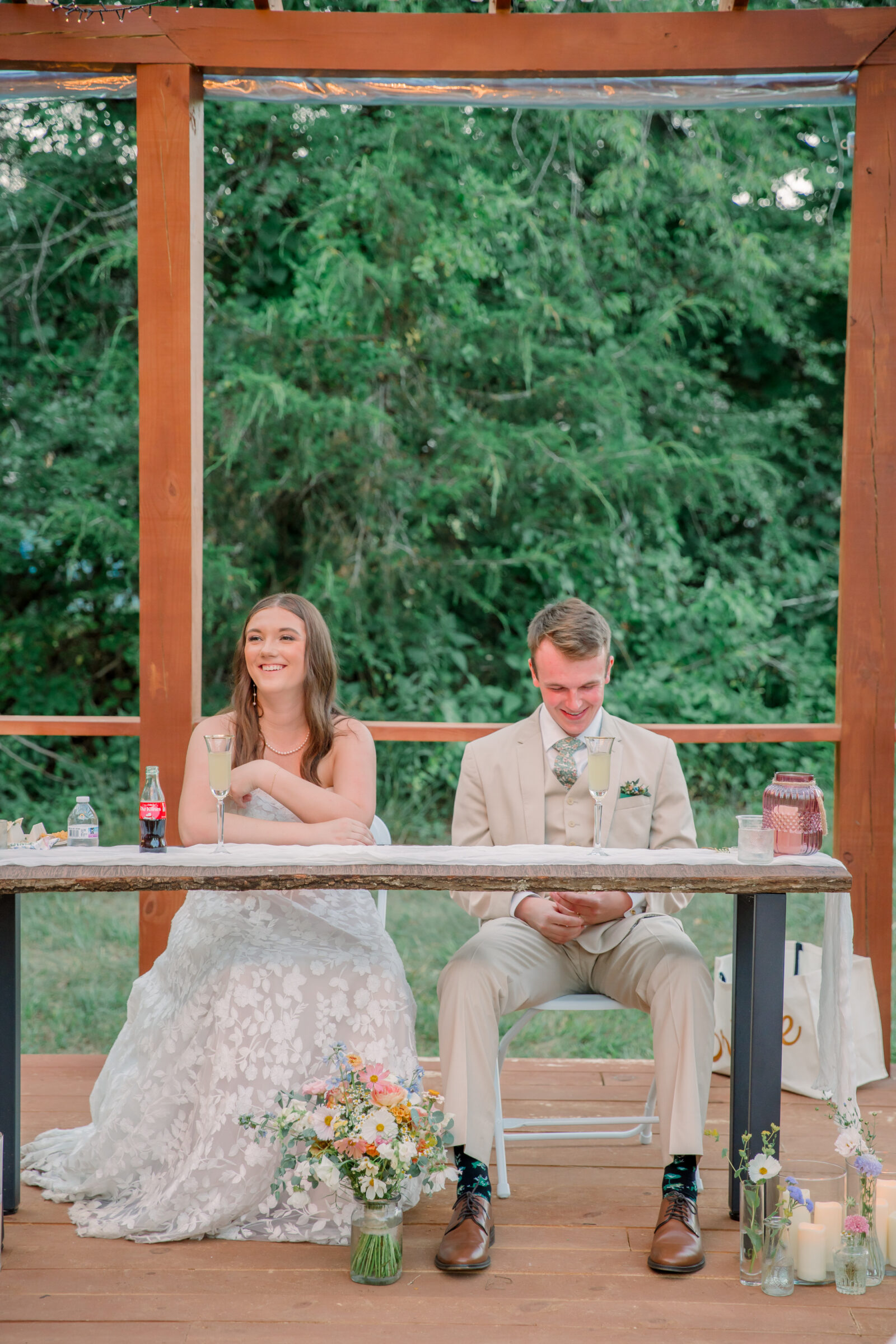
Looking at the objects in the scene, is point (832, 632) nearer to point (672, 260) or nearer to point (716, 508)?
point (716, 508)

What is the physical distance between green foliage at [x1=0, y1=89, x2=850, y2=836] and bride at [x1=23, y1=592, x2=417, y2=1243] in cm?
379

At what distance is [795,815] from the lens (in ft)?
9.08

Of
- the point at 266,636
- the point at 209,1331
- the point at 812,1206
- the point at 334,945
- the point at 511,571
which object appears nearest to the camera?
the point at 209,1331

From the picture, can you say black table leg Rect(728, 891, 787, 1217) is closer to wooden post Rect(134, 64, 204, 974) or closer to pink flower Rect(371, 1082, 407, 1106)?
pink flower Rect(371, 1082, 407, 1106)

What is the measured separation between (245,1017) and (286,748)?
28.6 inches

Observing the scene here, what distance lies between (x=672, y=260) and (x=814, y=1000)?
510cm

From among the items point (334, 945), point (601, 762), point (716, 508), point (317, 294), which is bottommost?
point (334, 945)

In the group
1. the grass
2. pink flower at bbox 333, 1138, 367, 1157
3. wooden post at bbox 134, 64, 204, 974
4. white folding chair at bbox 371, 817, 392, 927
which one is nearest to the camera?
pink flower at bbox 333, 1138, 367, 1157

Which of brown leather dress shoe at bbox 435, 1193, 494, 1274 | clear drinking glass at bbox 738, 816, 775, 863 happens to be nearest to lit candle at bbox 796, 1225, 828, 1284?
brown leather dress shoe at bbox 435, 1193, 494, 1274

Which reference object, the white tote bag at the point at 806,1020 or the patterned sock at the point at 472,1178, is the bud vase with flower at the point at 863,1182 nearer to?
the patterned sock at the point at 472,1178

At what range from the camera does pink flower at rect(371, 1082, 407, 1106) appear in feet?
8.17

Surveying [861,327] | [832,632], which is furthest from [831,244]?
[861,327]

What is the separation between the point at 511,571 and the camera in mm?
7352

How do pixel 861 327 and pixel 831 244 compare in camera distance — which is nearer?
pixel 861 327
